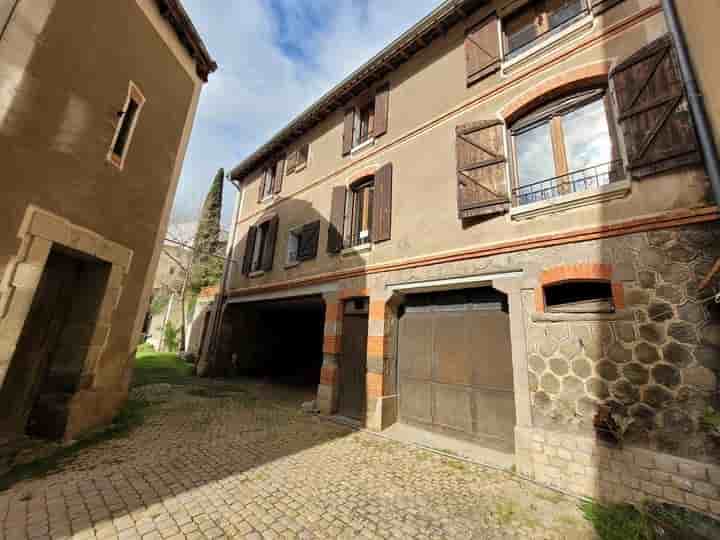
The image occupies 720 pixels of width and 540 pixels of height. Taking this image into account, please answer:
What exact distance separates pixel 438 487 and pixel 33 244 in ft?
20.0

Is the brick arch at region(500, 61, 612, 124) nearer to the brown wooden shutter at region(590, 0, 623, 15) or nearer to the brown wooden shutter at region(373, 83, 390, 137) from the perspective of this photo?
the brown wooden shutter at region(590, 0, 623, 15)

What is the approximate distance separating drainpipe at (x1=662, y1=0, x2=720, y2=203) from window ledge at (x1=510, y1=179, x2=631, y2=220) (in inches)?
31.8

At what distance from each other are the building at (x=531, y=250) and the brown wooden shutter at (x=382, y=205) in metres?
0.05

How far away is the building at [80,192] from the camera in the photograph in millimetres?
3713

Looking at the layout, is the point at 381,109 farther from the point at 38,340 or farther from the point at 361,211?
the point at 38,340

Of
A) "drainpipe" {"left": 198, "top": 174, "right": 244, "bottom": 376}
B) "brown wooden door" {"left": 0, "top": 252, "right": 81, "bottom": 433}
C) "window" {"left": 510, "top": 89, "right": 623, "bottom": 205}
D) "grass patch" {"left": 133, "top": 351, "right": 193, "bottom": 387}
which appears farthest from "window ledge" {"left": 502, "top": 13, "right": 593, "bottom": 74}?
"grass patch" {"left": 133, "top": 351, "right": 193, "bottom": 387}

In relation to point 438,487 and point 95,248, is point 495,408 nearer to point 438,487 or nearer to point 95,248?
point 438,487

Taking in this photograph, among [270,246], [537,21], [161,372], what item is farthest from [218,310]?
[537,21]

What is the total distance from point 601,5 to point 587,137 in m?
2.23

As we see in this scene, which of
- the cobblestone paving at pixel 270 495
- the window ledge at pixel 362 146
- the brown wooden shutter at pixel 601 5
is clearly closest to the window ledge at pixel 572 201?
the brown wooden shutter at pixel 601 5

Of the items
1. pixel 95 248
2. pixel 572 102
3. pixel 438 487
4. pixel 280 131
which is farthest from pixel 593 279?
pixel 280 131

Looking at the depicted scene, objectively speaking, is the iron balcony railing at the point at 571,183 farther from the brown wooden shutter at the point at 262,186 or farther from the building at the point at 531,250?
the brown wooden shutter at the point at 262,186

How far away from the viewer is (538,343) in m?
4.42

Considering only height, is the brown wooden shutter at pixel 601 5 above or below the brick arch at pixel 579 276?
above
